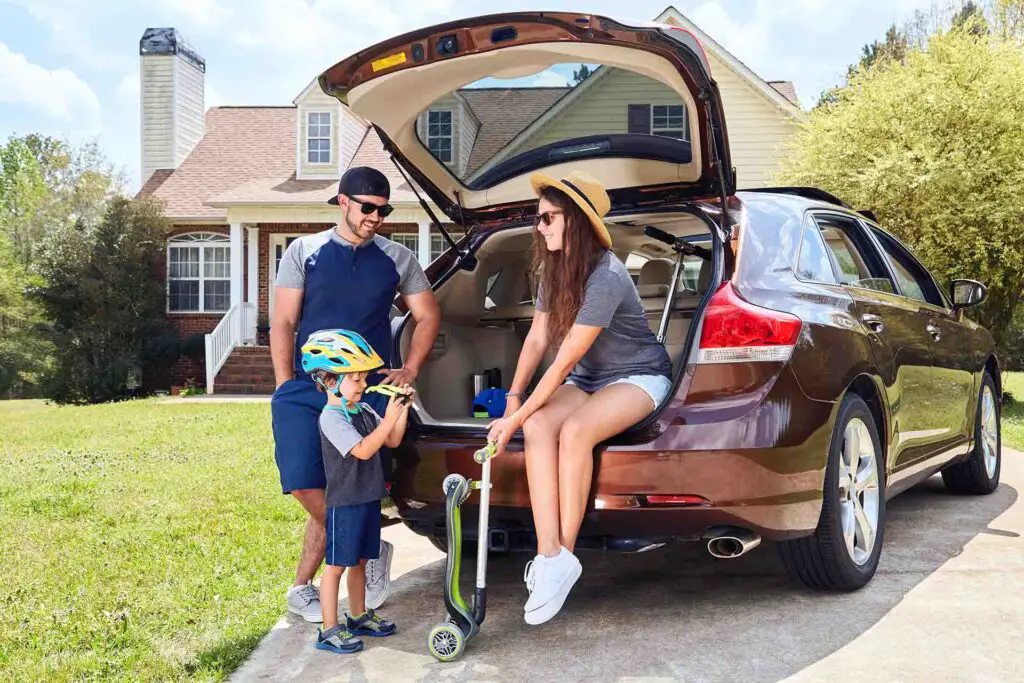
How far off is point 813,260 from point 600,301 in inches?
39.9

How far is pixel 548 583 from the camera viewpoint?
364 cm

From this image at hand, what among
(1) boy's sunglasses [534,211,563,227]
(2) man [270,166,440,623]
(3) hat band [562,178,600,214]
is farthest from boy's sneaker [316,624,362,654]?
(3) hat band [562,178,600,214]

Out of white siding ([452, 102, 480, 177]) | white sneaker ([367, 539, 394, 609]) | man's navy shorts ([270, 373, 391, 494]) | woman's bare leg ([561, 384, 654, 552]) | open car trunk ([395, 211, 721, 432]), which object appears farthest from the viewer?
open car trunk ([395, 211, 721, 432])

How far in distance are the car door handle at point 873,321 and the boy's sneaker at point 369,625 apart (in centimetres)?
230

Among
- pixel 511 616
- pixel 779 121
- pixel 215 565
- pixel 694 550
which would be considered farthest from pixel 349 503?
pixel 779 121

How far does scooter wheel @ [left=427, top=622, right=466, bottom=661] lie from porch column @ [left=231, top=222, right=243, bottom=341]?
18.0 meters

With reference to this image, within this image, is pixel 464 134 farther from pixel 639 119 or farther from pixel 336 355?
pixel 336 355

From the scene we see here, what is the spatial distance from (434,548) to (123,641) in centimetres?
202

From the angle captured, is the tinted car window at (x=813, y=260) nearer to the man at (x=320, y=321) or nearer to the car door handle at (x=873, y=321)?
the car door handle at (x=873, y=321)

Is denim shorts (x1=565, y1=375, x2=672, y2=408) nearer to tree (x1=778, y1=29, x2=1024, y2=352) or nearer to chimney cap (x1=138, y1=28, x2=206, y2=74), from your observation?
tree (x1=778, y1=29, x2=1024, y2=352)

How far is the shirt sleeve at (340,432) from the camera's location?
12.4 ft

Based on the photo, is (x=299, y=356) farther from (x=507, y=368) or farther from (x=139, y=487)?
(x=139, y=487)

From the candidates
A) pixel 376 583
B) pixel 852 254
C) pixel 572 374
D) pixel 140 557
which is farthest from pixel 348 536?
pixel 852 254

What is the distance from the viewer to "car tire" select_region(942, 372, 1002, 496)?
6.46 m
